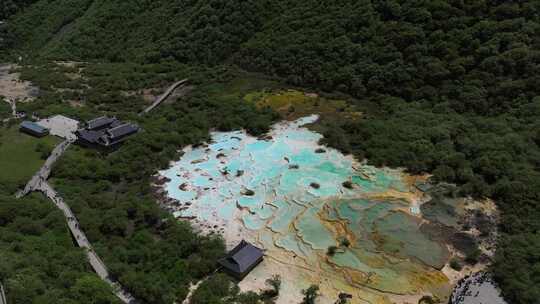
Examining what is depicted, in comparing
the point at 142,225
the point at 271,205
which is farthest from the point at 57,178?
the point at 271,205

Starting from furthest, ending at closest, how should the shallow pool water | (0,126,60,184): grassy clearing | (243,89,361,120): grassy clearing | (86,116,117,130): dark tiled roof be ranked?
(243,89,361,120): grassy clearing < (86,116,117,130): dark tiled roof < (0,126,60,184): grassy clearing < the shallow pool water

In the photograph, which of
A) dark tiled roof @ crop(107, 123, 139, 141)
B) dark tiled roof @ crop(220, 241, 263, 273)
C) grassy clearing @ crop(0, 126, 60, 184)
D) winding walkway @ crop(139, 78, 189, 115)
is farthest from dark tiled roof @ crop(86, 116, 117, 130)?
dark tiled roof @ crop(220, 241, 263, 273)

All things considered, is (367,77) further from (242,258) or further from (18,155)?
(18,155)

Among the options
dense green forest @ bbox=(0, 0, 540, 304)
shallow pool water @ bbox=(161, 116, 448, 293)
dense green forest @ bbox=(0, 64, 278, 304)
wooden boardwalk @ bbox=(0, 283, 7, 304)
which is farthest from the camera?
dense green forest @ bbox=(0, 0, 540, 304)

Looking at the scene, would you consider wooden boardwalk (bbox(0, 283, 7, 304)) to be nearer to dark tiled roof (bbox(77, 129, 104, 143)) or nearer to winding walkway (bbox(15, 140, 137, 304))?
winding walkway (bbox(15, 140, 137, 304))

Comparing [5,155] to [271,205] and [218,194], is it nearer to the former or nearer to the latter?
[218,194]

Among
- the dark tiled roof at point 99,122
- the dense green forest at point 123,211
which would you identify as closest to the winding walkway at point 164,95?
the dense green forest at point 123,211

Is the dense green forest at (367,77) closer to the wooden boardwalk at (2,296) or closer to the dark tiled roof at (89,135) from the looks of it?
the dark tiled roof at (89,135)
